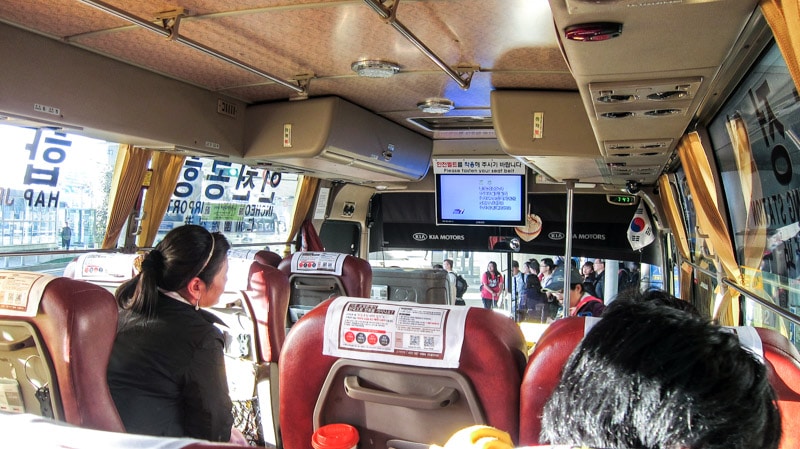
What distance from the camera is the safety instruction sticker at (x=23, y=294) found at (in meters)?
1.52

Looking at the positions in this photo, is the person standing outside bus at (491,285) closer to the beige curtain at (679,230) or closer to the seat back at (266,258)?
the beige curtain at (679,230)

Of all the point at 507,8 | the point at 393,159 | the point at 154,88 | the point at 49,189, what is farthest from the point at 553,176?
the point at 49,189

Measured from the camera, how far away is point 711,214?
2.99 meters

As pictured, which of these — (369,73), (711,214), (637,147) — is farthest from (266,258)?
(711,214)

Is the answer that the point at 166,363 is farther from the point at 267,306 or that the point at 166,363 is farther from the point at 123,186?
the point at 123,186

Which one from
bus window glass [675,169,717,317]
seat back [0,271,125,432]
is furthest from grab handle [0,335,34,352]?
bus window glass [675,169,717,317]

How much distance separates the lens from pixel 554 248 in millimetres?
7684

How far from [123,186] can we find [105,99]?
3.92ft

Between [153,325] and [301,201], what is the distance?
4.69 meters

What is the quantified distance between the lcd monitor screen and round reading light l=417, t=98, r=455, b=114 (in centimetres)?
209

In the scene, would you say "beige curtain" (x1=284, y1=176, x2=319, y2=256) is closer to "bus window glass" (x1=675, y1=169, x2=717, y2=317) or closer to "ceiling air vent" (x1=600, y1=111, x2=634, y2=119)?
"bus window glass" (x1=675, y1=169, x2=717, y2=317)

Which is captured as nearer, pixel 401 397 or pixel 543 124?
pixel 401 397

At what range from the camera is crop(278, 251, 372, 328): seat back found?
14.0 ft

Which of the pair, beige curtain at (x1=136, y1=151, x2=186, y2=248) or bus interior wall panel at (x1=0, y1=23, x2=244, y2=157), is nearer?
bus interior wall panel at (x1=0, y1=23, x2=244, y2=157)
